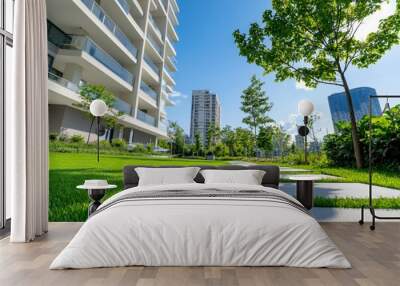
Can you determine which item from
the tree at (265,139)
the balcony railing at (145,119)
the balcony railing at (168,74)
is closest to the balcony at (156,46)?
the balcony railing at (168,74)

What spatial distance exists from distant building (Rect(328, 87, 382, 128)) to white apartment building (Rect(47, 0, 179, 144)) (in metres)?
3.50

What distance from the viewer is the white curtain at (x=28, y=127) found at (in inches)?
135

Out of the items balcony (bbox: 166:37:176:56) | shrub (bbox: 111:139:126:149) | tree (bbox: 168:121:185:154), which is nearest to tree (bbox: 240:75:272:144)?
tree (bbox: 168:121:185:154)

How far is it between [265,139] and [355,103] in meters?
1.59

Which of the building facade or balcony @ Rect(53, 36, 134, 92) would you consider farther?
balcony @ Rect(53, 36, 134, 92)

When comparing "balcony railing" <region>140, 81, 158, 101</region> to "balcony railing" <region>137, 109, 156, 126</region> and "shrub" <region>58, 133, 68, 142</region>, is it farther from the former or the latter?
"shrub" <region>58, 133, 68, 142</region>

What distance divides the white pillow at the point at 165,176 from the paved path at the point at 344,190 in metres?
1.87

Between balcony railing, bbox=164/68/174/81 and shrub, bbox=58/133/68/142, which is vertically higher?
balcony railing, bbox=164/68/174/81

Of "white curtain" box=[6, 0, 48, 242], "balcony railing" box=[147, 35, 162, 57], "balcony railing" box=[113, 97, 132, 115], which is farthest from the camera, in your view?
"balcony railing" box=[147, 35, 162, 57]

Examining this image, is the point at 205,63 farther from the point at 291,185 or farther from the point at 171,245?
the point at 171,245

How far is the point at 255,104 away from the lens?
669cm

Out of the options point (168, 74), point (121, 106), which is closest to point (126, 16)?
point (168, 74)

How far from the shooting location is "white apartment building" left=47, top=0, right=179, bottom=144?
819cm

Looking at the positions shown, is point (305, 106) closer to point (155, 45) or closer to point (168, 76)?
point (168, 76)
